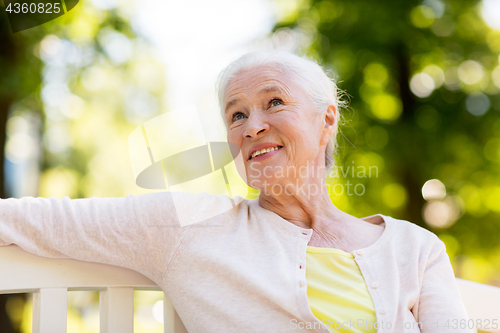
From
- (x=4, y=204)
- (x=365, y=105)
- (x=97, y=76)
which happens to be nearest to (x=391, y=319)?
(x=4, y=204)

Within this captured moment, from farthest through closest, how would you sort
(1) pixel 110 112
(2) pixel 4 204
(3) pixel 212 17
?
1. (1) pixel 110 112
2. (3) pixel 212 17
3. (2) pixel 4 204

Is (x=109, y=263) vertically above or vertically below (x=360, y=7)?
below

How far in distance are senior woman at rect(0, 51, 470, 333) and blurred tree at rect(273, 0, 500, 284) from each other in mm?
3931

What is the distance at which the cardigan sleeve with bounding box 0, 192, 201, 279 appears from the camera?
1191 millimetres

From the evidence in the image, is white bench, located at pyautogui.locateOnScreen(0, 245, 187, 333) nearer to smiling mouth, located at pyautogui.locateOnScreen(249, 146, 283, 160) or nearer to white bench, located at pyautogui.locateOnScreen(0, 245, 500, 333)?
white bench, located at pyautogui.locateOnScreen(0, 245, 500, 333)

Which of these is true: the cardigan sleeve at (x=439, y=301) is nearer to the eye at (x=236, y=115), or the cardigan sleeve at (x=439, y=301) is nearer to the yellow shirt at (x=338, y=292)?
the yellow shirt at (x=338, y=292)

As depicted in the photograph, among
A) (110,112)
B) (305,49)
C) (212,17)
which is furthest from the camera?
(110,112)

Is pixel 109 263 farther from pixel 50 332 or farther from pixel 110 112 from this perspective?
pixel 110 112

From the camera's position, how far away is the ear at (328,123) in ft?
6.39

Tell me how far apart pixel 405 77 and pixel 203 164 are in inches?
191

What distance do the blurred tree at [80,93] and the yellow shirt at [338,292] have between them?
398cm

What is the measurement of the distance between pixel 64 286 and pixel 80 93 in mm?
6192

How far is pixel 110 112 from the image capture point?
7.72 metres

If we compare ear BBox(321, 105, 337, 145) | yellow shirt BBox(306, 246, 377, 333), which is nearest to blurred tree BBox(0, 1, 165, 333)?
ear BBox(321, 105, 337, 145)
